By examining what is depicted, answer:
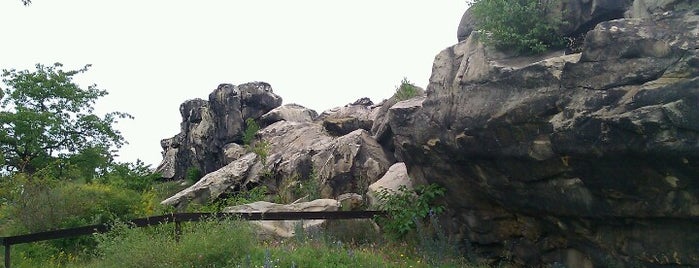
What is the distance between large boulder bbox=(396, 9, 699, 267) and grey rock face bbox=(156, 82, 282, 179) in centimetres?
2232

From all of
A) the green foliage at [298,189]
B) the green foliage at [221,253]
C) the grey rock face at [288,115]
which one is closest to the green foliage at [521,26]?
the green foliage at [221,253]

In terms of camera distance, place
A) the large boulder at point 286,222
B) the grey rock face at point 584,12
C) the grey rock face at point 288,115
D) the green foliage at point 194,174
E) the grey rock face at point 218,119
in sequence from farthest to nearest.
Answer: the green foliage at point 194,174 < the grey rock face at point 218,119 < the grey rock face at point 288,115 < the large boulder at point 286,222 < the grey rock face at point 584,12

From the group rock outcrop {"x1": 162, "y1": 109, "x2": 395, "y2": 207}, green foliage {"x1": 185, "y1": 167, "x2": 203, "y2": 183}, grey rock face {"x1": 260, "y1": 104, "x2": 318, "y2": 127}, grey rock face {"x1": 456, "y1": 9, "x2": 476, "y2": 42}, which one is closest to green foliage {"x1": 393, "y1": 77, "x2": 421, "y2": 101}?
rock outcrop {"x1": 162, "y1": 109, "x2": 395, "y2": 207}

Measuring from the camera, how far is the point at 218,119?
35.1m

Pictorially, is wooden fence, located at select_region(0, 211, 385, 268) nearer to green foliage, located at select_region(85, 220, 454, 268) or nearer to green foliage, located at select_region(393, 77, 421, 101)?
green foliage, located at select_region(85, 220, 454, 268)

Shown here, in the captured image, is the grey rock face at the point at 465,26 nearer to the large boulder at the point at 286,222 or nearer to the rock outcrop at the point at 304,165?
the large boulder at the point at 286,222

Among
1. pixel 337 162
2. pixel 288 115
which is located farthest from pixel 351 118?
pixel 288 115

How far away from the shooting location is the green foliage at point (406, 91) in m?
15.6

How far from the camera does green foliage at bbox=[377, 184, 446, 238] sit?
10977 mm

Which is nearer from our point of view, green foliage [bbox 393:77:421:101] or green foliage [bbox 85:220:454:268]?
green foliage [bbox 85:220:454:268]

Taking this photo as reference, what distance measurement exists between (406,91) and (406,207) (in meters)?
4.92

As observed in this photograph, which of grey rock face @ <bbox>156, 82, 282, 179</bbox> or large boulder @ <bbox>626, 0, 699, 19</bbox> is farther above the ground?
grey rock face @ <bbox>156, 82, 282, 179</bbox>

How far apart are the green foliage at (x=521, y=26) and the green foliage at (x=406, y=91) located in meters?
5.73

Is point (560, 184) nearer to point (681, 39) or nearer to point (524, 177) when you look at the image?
point (524, 177)
